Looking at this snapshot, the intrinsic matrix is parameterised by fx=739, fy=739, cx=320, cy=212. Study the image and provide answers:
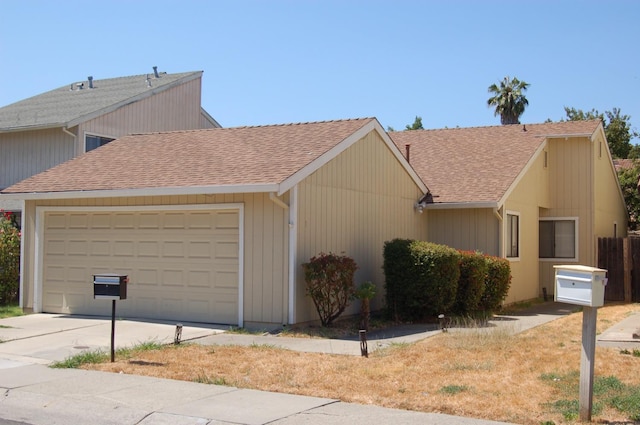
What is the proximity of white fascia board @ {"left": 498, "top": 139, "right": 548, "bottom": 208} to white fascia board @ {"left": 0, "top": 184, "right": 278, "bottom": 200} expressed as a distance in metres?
7.54

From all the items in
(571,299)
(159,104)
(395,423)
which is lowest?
(395,423)

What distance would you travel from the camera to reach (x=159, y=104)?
26266mm

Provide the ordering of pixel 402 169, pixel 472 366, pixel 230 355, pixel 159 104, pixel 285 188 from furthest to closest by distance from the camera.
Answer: pixel 159 104 → pixel 402 169 → pixel 285 188 → pixel 230 355 → pixel 472 366

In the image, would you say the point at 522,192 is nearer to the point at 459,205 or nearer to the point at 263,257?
the point at 459,205

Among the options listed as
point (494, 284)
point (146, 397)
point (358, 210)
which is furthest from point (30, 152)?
point (146, 397)

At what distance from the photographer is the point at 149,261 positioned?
50.8ft

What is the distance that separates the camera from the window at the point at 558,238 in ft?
74.5

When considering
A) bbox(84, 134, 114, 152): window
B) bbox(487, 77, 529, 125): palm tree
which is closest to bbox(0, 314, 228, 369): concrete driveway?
bbox(84, 134, 114, 152): window

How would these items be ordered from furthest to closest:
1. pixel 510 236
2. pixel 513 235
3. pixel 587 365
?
1. pixel 513 235
2. pixel 510 236
3. pixel 587 365

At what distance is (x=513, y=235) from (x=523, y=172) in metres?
1.77

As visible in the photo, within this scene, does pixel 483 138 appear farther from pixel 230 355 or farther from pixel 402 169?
pixel 230 355

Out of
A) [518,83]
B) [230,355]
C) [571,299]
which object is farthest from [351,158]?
[518,83]

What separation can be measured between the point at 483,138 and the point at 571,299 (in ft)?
55.7

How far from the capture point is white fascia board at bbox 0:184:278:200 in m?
13.7
